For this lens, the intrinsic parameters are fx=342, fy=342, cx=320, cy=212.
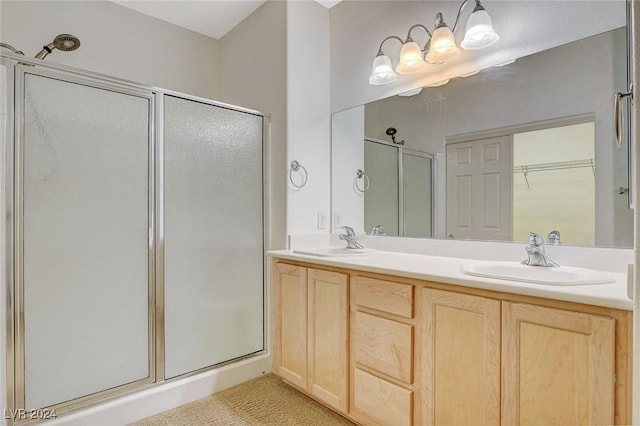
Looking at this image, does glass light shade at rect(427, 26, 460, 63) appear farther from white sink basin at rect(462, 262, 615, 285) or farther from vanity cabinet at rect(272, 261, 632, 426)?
vanity cabinet at rect(272, 261, 632, 426)

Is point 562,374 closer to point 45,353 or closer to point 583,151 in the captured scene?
point 583,151

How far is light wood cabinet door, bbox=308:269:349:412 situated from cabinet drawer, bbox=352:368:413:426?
0.07 metres

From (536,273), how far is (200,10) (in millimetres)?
2762

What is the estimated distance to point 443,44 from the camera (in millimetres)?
1838

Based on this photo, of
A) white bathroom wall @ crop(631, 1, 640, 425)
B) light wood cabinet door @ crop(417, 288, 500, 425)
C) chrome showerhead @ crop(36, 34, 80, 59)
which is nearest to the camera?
white bathroom wall @ crop(631, 1, 640, 425)

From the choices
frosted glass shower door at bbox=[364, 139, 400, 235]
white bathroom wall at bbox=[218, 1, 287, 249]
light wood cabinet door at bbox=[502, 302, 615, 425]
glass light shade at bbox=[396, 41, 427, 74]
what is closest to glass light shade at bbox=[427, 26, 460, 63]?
glass light shade at bbox=[396, 41, 427, 74]

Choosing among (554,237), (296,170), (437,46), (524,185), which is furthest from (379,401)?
(437,46)

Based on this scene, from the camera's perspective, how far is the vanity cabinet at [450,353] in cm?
97

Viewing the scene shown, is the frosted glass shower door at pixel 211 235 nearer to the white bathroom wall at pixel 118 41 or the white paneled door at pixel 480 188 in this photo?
the white bathroom wall at pixel 118 41

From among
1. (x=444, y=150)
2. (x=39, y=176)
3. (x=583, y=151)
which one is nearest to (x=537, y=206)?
(x=583, y=151)

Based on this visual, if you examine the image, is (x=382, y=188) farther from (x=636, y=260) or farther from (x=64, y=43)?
(x=64, y=43)

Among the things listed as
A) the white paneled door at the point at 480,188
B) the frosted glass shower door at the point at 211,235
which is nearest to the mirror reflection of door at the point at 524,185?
the white paneled door at the point at 480,188

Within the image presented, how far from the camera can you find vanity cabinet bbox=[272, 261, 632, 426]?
0.97 meters

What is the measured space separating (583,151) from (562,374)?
3.20 ft
